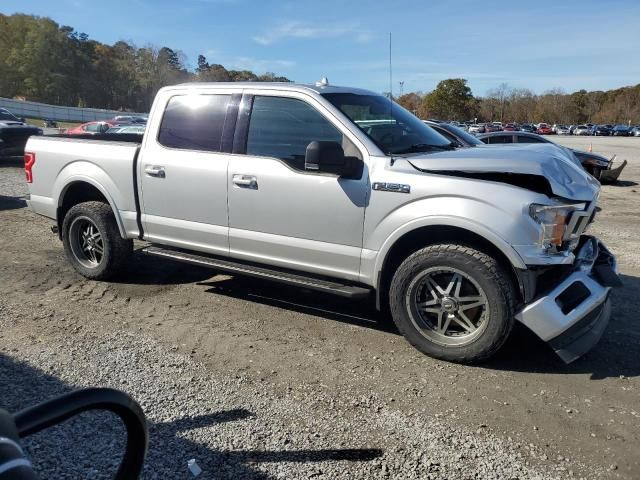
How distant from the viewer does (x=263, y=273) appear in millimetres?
4672

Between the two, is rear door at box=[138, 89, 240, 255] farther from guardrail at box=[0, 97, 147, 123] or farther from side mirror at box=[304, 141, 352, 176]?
guardrail at box=[0, 97, 147, 123]

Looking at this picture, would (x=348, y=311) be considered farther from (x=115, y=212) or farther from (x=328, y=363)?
(x=115, y=212)

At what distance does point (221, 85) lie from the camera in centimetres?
512

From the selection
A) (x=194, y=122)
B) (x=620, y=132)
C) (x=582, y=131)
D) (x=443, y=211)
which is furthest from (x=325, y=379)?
(x=582, y=131)

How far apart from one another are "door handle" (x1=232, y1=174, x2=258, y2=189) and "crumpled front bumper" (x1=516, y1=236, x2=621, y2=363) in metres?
2.36

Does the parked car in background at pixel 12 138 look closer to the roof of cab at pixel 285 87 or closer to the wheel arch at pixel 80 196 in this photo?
the wheel arch at pixel 80 196

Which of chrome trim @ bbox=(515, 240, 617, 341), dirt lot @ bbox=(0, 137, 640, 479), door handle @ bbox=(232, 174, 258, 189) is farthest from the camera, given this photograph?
door handle @ bbox=(232, 174, 258, 189)

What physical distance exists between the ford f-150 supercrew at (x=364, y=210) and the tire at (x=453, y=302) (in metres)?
0.01

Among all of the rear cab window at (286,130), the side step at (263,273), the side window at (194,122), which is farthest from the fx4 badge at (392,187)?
the side window at (194,122)

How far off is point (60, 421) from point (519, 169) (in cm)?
322

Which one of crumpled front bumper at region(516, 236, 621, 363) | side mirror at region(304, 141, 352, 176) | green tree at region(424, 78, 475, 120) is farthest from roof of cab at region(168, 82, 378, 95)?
green tree at region(424, 78, 475, 120)

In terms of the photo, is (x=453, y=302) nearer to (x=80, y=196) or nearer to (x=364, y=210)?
(x=364, y=210)

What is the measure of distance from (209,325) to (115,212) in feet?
5.70

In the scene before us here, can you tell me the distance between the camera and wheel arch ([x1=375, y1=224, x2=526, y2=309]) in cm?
373
